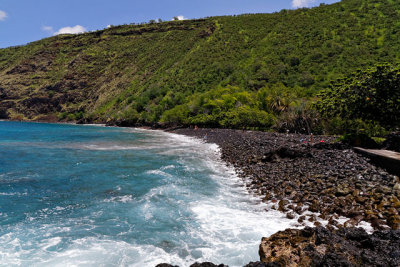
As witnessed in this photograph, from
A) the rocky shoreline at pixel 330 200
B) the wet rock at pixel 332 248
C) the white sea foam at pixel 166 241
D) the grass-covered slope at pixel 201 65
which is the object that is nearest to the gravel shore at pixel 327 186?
the rocky shoreline at pixel 330 200

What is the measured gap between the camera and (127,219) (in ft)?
33.4

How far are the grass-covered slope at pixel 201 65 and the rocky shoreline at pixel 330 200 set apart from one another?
31374 millimetres

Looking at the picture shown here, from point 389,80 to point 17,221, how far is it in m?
25.0

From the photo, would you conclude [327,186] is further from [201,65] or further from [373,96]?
[201,65]

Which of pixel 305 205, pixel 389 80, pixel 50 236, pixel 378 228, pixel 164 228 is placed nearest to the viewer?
pixel 378 228

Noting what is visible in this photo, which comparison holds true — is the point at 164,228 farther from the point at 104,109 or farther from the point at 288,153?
the point at 104,109

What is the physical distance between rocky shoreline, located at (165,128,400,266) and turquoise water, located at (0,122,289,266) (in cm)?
135

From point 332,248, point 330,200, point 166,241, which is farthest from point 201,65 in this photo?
point 332,248

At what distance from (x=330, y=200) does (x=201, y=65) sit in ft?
330

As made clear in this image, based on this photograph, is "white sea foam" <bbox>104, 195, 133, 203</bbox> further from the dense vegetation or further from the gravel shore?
the dense vegetation

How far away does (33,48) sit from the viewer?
6388 inches

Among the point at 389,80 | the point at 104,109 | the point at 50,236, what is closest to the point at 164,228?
the point at 50,236

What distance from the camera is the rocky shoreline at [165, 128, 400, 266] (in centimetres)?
562

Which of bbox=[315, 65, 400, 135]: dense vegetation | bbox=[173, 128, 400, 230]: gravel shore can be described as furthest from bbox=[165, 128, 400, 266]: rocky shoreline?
bbox=[315, 65, 400, 135]: dense vegetation
